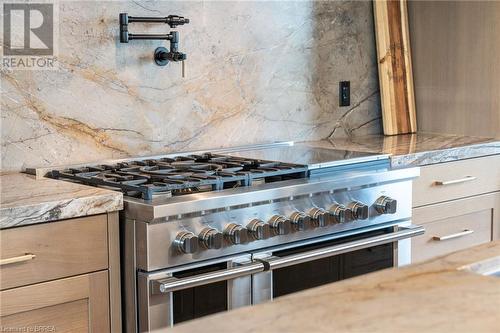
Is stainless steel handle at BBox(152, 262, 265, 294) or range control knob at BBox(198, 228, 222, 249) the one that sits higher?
range control knob at BBox(198, 228, 222, 249)

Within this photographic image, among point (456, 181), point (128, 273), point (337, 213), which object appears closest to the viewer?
point (128, 273)

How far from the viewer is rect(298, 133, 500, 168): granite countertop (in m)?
3.11

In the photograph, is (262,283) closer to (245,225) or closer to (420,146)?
(245,225)

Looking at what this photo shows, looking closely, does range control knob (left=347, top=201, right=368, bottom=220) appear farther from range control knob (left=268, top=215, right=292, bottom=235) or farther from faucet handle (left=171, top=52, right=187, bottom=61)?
faucet handle (left=171, top=52, right=187, bottom=61)

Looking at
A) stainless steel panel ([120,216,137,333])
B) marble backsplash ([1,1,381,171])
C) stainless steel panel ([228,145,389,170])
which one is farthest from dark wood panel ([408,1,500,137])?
stainless steel panel ([120,216,137,333])

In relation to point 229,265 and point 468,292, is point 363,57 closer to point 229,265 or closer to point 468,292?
point 229,265

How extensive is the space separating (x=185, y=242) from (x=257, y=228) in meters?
0.27

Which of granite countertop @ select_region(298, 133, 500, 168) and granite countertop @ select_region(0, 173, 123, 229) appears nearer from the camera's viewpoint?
granite countertop @ select_region(0, 173, 123, 229)

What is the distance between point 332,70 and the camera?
144 inches

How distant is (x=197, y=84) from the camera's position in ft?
10.3

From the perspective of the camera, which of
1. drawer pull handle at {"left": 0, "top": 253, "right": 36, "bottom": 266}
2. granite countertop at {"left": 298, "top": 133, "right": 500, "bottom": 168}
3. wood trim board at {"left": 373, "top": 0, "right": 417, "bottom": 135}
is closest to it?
drawer pull handle at {"left": 0, "top": 253, "right": 36, "bottom": 266}

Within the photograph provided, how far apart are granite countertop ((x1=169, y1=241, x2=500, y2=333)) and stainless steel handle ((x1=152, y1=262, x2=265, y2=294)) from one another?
0.88 metres

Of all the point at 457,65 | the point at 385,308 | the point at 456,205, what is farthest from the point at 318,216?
the point at 457,65

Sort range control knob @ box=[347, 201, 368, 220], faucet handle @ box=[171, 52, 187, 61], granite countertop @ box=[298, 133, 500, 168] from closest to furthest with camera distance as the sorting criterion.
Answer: range control knob @ box=[347, 201, 368, 220] < faucet handle @ box=[171, 52, 187, 61] < granite countertop @ box=[298, 133, 500, 168]
